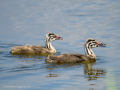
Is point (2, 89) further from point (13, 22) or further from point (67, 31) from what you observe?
point (13, 22)

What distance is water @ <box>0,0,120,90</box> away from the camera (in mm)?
11813

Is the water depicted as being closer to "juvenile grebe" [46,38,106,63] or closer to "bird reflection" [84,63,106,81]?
"bird reflection" [84,63,106,81]

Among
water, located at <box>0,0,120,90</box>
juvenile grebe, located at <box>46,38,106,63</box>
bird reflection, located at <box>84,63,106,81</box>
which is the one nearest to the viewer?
water, located at <box>0,0,120,90</box>

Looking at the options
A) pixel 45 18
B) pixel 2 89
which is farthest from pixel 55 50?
pixel 45 18

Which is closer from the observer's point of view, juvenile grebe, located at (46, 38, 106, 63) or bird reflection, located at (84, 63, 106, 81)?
bird reflection, located at (84, 63, 106, 81)

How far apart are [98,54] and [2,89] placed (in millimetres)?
7918

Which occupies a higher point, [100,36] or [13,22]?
[13,22]

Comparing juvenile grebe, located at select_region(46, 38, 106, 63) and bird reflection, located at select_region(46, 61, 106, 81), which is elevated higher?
juvenile grebe, located at select_region(46, 38, 106, 63)

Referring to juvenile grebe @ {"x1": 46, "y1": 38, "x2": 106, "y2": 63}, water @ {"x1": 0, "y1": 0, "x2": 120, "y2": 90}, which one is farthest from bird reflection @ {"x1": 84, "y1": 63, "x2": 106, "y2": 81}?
juvenile grebe @ {"x1": 46, "y1": 38, "x2": 106, "y2": 63}

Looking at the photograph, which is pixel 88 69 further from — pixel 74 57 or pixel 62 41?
pixel 62 41

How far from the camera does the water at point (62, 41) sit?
11.8 metres

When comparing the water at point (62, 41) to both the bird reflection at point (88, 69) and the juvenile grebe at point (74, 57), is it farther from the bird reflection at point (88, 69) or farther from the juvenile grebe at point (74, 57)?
the juvenile grebe at point (74, 57)

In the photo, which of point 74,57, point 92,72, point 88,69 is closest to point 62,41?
point 74,57

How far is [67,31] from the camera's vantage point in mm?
23109
